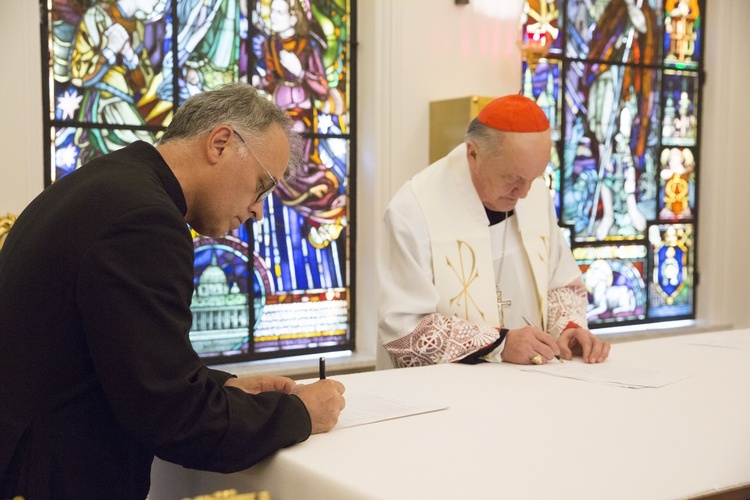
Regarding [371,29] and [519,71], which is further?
[519,71]

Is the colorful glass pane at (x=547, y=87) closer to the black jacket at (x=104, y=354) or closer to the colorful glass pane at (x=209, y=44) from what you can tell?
the colorful glass pane at (x=209, y=44)

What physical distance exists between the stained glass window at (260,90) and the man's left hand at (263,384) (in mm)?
2910

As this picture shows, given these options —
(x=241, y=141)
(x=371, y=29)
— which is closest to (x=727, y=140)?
(x=371, y=29)

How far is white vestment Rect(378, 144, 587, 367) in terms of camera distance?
328 centimetres

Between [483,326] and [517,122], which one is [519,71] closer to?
[517,122]

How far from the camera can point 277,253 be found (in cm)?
566

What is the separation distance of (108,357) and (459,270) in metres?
2.01

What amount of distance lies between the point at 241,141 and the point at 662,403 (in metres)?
1.37

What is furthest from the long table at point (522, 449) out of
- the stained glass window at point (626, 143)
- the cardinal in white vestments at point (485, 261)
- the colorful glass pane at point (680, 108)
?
the colorful glass pane at point (680, 108)

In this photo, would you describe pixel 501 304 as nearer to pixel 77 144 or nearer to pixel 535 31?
pixel 77 144

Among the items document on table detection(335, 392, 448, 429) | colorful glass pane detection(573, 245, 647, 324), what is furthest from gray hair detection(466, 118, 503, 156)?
colorful glass pane detection(573, 245, 647, 324)

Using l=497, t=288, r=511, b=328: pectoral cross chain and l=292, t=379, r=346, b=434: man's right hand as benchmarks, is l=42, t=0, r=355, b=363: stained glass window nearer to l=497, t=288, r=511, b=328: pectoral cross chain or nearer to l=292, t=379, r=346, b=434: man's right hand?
l=497, t=288, r=511, b=328: pectoral cross chain

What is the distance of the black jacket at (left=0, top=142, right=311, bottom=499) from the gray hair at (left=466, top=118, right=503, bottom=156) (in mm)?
1866

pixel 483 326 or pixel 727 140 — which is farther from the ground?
pixel 727 140
